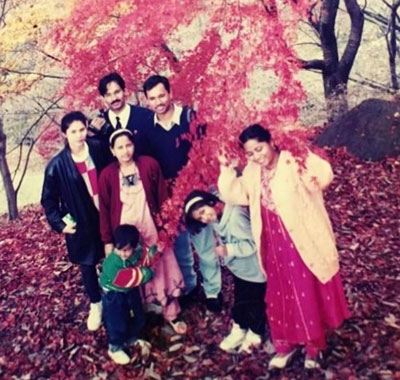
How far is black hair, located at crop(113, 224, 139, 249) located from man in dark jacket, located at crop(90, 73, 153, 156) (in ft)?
2.00

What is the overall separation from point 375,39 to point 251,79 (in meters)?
6.14

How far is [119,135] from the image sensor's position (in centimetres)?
411

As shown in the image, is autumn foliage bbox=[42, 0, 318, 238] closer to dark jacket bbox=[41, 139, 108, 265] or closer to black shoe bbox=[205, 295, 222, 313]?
dark jacket bbox=[41, 139, 108, 265]

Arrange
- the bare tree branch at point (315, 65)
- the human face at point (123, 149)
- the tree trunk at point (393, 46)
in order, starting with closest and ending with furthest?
the human face at point (123, 149), the bare tree branch at point (315, 65), the tree trunk at point (393, 46)

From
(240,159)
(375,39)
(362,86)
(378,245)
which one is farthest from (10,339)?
(375,39)

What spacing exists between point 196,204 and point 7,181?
4335 mm

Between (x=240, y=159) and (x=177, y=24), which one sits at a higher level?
(x=177, y=24)

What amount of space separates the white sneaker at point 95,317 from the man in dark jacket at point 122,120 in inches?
57.9

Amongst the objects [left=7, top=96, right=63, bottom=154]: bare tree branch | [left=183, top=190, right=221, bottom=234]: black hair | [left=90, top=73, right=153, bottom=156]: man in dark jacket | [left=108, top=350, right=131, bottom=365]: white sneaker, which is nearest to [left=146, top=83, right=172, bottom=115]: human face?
[left=90, top=73, right=153, bottom=156]: man in dark jacket

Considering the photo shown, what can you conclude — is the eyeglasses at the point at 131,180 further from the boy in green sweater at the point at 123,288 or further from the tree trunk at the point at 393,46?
the tree trunk at the point at 393,46

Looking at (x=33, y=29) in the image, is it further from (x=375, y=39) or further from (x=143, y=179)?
(x=375, y=39)

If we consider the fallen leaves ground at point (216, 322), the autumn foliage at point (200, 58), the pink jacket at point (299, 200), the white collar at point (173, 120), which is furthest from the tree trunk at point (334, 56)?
the pink jacket at point (299, 200)

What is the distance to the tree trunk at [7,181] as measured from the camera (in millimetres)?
7255

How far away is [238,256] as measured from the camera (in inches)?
159
